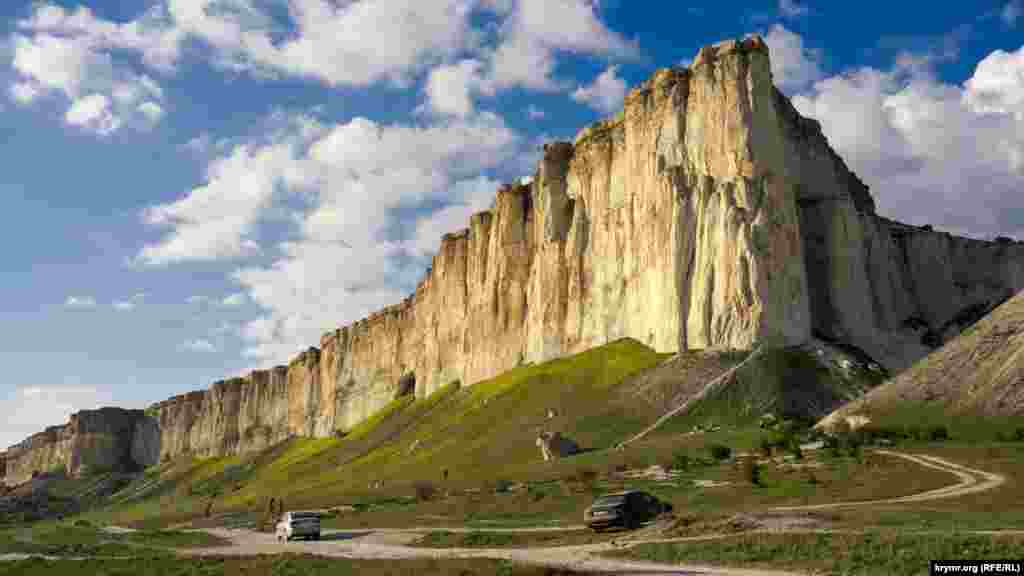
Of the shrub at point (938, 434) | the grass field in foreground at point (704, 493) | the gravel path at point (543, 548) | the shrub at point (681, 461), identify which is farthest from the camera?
the shrub at point (681, 461)

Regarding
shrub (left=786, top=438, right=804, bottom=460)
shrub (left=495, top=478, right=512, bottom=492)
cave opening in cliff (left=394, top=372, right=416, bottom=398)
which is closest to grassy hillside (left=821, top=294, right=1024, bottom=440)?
shrub (left=786, top=438, right=804, bottom=460)

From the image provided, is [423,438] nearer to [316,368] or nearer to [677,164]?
[677,164]

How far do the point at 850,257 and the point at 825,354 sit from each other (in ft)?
55.1

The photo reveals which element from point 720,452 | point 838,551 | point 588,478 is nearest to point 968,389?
point 720,452

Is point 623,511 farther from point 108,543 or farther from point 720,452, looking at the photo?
point 108,543

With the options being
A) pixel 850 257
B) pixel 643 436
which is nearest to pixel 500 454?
pixel 643 436

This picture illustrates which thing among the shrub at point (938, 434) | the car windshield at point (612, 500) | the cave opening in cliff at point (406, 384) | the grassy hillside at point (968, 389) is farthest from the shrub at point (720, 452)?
the cave opening in cliff at point (406, 384)

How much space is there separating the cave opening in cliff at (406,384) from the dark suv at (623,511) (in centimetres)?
11338

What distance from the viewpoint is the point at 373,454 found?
102 meters

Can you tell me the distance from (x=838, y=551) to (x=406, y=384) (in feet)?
411

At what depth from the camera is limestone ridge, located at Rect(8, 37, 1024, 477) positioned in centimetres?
7869

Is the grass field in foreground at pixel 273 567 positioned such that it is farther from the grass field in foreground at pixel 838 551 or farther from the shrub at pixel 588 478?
the shrub at pixel 588 478

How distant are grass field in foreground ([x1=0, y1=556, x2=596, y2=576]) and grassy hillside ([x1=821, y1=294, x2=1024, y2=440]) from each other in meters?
34.6

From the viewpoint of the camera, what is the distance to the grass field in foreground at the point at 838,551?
742 inches
